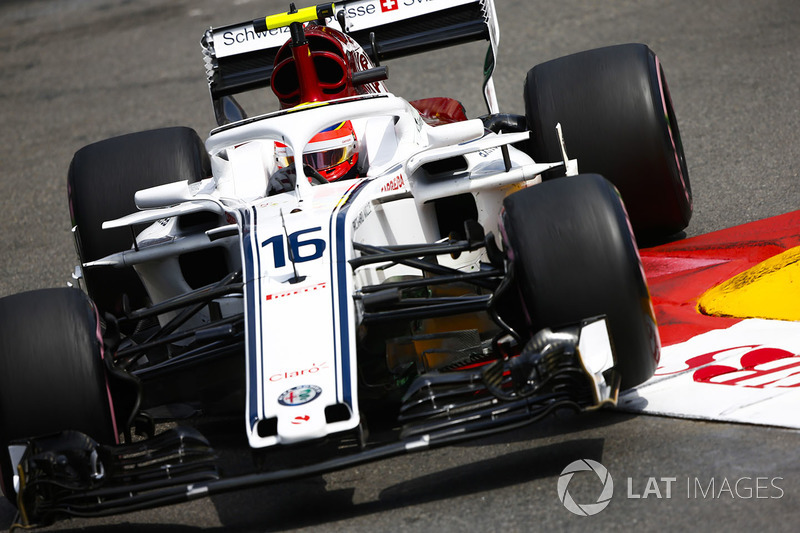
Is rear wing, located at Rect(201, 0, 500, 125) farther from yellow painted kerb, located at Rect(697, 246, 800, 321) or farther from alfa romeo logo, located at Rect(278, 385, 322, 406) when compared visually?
alfa romeo logo, located at Rect(278, 385, 322, 406)

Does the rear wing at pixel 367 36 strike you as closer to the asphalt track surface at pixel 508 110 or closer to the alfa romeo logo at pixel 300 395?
the asphalt track surface at pixel 508 110

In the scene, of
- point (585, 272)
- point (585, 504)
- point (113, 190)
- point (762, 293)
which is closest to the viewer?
point (585, 504)

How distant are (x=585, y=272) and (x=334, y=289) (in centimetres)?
96

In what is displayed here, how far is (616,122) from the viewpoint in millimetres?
6273

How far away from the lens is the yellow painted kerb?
5488 mm

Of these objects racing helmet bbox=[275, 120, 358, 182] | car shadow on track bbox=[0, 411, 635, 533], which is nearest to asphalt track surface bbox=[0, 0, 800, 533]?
car shadow on track bbox=[0, 411, 635, 533]

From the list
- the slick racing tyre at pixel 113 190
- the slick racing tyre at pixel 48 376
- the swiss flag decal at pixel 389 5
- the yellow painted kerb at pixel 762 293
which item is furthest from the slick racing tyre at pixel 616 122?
the slick racing tyre at pixel 48 376

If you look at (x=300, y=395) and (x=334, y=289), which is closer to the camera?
(x=300, y=395)

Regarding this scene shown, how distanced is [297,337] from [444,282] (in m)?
0.66

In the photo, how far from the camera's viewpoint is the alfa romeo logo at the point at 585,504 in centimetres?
402

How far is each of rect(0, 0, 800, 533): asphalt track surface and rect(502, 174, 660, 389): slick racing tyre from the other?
44 cm

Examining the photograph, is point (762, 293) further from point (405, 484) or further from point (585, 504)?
point (405, 484)

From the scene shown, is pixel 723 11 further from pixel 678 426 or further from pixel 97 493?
pixel 97 493

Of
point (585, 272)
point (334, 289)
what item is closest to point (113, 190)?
point (334, 289)
